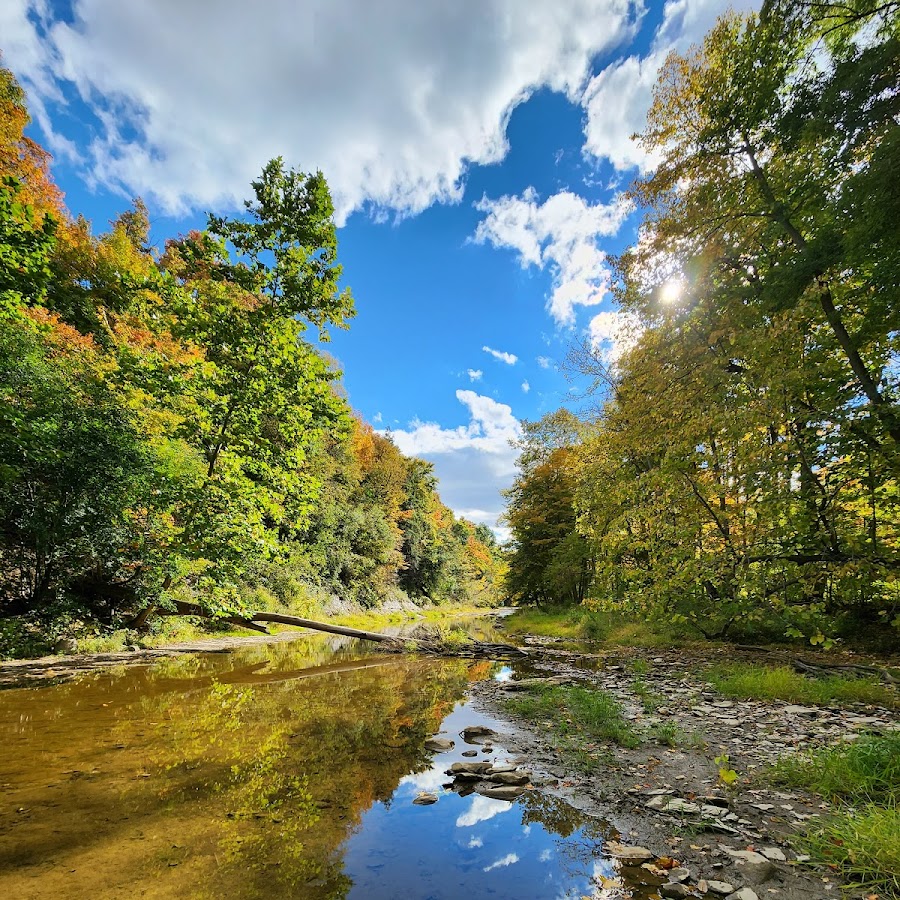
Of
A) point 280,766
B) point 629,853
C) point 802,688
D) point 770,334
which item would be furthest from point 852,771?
point 280,766

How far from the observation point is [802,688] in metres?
8.29

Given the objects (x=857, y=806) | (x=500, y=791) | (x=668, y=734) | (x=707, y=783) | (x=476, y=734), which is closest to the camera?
(x=857, y=806)

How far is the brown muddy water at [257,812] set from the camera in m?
3.43

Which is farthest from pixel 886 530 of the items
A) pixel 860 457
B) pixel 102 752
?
pixel 102 752

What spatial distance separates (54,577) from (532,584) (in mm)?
28765

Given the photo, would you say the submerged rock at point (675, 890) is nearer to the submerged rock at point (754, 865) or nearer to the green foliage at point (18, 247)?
the submerged rock at point (754, 865)

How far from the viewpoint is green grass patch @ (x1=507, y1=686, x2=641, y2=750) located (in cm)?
678

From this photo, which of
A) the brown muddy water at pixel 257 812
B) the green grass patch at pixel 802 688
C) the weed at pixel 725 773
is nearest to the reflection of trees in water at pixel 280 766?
the brown muddy water at pixel 257 812

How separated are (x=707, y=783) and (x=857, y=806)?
138 cm

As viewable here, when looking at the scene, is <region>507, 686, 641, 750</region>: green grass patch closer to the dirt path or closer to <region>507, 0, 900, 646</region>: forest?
the dirt path

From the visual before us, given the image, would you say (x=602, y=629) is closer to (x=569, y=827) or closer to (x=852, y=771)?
(x=852, y=771)

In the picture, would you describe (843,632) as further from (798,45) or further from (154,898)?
(154,898)

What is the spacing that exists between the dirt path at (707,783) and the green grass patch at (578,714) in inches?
9.0

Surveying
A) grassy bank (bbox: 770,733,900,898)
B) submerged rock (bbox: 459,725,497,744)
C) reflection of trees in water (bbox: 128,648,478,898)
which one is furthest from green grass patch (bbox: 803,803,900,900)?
submerged rock (bbox: 459,725,497,744)
